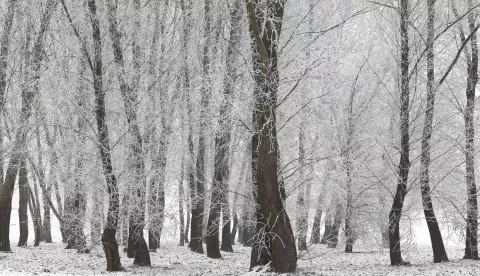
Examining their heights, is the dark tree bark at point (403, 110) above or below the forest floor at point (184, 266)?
above

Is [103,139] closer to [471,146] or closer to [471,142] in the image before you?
[471,146]

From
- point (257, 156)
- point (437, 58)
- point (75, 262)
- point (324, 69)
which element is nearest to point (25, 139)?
point (75, 262)

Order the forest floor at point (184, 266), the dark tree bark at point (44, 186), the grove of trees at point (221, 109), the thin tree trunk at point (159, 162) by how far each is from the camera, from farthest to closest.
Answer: the dark tree bark at point (44, 186), the thin tree trunk at point (159, 162), the forest floor at point (184, 266), the grove of trees at point (221, 109)

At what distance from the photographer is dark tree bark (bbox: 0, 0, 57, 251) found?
1612cm

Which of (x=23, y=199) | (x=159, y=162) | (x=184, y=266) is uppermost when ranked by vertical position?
(x=159, y=162)

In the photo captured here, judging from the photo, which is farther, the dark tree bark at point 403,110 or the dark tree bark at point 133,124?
the dark tree bark at point 403,110

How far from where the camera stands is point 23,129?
15773mm

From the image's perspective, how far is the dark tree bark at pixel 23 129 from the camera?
1612 centimetres

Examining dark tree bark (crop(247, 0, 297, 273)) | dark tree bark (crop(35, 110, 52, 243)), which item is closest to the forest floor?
dark tree bark (crop(247, 0, 297, 273))

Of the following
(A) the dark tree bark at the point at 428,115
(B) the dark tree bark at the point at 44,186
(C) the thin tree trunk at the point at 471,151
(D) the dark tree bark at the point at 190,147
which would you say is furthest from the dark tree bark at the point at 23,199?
(C) the thin tree trunk at the point at 471,151

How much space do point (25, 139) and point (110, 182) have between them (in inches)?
215

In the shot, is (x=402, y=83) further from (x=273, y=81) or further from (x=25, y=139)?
(x=25, y=139)

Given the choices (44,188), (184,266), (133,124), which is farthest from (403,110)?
(44,188)

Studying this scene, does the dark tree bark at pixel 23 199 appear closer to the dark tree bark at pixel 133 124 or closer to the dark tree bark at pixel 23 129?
the dark tree bark at pixel 23 129
